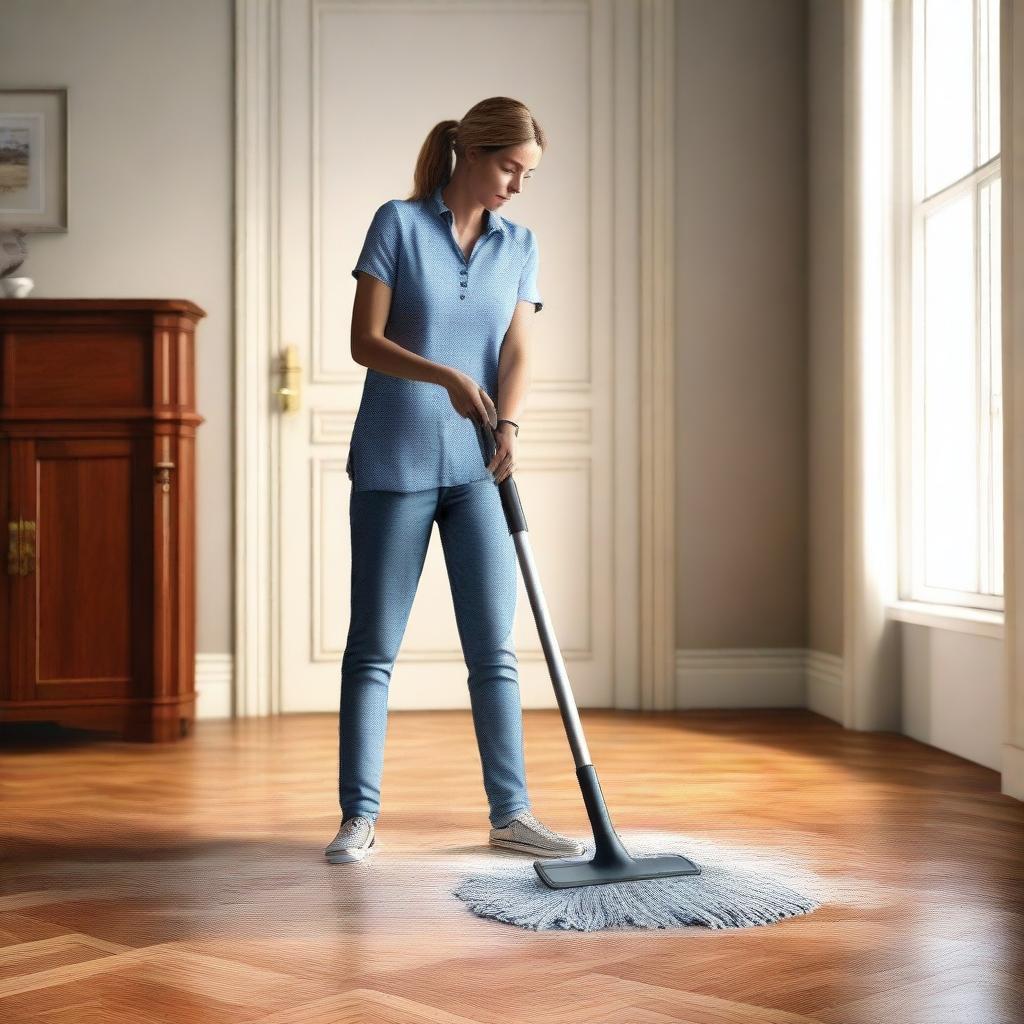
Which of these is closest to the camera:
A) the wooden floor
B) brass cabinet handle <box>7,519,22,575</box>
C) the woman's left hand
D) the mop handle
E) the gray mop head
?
the wooden floor

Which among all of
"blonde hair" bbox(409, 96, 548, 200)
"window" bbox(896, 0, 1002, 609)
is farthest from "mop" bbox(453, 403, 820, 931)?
"window" bbox(896, 0, 1002, 609)

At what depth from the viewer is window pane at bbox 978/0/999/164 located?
10.6 ft

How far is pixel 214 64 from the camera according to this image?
14.0 feet

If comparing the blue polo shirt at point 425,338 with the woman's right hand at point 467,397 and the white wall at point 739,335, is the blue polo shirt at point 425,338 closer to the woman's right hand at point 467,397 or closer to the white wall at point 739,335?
the woman's right hand at point 467,397

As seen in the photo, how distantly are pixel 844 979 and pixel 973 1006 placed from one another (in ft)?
0.51

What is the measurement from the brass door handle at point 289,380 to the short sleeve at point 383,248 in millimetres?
2011

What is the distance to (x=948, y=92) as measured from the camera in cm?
353

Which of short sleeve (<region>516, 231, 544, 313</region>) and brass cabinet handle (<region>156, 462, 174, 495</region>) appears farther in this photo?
brass cabinet handle (<region>156, 462, 174, 495</region>)

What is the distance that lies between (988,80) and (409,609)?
2.05 meters

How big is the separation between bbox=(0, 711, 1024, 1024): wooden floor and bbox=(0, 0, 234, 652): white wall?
1043mm

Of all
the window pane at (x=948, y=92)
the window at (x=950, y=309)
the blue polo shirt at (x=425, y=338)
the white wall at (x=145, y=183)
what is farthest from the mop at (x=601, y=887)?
the white wall at (x=145, y=183)

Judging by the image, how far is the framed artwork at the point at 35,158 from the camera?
13.9 ft

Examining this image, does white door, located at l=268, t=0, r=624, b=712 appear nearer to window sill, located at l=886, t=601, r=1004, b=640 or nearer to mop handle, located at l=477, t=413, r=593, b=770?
window sill, located at l=886, t=601, r=1004, b=640

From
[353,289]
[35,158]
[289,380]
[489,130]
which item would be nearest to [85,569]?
[289,380]
